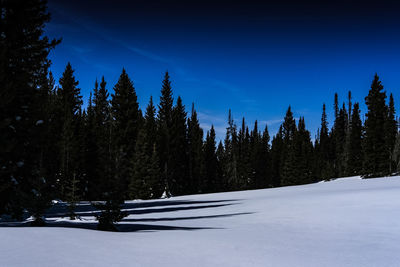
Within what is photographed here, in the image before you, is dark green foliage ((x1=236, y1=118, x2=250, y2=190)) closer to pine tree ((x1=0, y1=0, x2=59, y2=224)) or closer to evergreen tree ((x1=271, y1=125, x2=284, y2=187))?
evergreen tree ((x1=271, y1=125, x2=284, y2=187))

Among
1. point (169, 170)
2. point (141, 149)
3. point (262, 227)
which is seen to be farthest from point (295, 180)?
point (262, 227)

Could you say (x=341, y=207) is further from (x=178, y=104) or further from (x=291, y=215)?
(x=178, y=104)

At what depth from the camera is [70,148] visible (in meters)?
41.0

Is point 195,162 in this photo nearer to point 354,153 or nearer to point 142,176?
point 142,176

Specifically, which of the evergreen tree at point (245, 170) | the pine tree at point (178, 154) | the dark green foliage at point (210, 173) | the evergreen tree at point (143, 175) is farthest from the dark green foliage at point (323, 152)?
the evergreen tree at point (143, 175)

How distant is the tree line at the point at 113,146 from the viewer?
12.6 meters

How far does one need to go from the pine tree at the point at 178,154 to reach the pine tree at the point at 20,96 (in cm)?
3788

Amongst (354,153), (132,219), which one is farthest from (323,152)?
(132,219)

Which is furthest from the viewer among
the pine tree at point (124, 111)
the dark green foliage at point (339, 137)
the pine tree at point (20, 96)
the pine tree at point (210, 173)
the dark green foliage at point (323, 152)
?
the dark green foliage at point (339, 137)

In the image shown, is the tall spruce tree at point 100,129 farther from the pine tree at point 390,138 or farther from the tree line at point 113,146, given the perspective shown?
the pine tree at point 390,138

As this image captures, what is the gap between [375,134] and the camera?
4566 centimetres

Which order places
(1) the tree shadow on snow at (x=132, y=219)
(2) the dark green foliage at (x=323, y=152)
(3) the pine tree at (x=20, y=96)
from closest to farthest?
(1) the tree shadow on snow at (x=132, y=219), (3) the pine tree at (x=20, y=96), (2) the dark green foliage at (x=323, y=152)

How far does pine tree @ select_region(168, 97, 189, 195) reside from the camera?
53.2m

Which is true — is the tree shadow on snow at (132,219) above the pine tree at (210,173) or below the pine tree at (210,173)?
below
